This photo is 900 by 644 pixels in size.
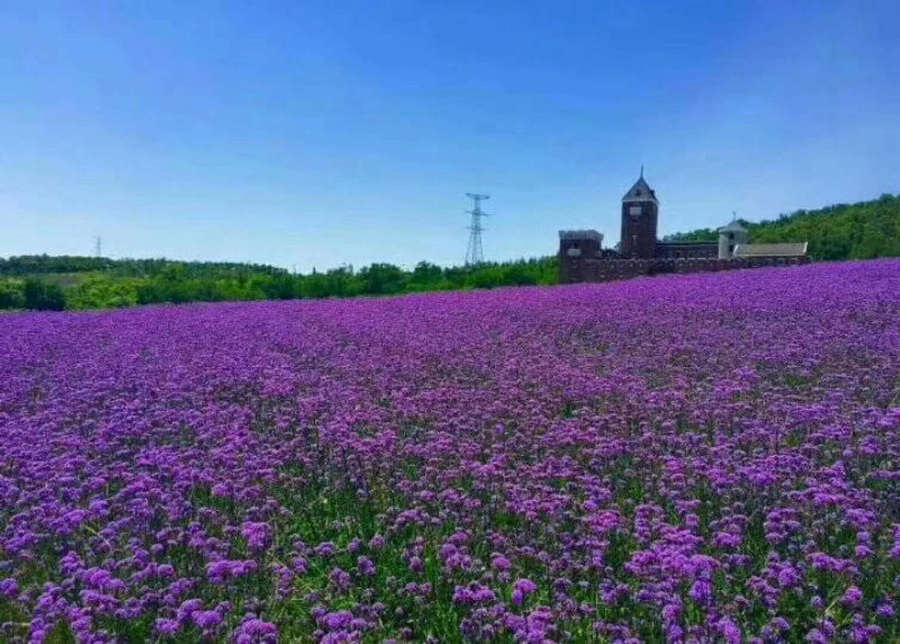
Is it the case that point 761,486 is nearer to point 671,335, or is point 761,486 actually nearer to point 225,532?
point 225,532

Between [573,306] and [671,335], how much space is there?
174 inches

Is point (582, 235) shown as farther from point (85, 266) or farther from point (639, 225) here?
point (85, 266)

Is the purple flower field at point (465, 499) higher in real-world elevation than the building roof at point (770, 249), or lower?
lower

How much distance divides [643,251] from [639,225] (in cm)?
190

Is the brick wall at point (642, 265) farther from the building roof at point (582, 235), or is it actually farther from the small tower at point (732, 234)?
the small tower at point (732, 234)

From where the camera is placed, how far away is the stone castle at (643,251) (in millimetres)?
32903

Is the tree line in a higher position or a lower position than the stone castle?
lower

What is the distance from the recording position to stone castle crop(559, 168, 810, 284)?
32.9 meters

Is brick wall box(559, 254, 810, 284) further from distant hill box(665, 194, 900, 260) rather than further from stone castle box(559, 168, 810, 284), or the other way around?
distant hill box(665, 194, 900, 260)

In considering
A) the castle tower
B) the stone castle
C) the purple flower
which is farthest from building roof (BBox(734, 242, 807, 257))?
the purple flower

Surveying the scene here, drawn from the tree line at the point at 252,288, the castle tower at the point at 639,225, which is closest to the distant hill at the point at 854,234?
the castle tower at the point at 639,225

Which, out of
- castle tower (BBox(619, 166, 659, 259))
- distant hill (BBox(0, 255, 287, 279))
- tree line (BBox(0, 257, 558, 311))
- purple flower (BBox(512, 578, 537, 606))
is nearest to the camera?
purple flower (BBox(512, 578, 537, 606))

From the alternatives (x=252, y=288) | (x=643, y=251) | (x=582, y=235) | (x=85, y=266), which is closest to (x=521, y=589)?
(x=252, y=288)

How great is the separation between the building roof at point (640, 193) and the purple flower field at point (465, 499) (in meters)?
44.6
